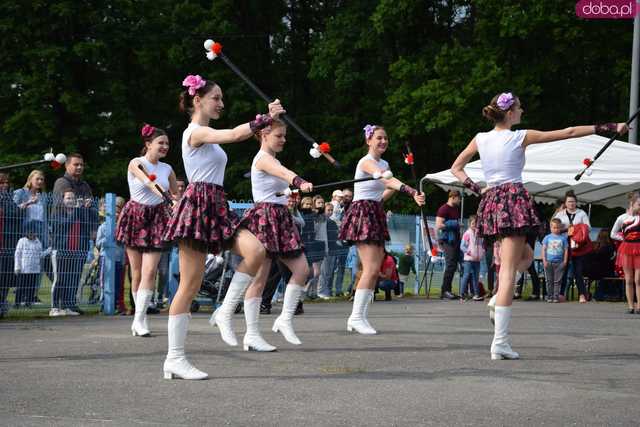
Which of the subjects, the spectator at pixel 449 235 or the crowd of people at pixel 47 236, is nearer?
the crowd of people at pixel 47 236

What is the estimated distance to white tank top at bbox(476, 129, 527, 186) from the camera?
8812 millimetres

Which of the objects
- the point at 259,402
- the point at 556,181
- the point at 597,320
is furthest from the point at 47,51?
the point at 259,402

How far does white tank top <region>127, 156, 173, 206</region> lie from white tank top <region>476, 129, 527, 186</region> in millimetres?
3622

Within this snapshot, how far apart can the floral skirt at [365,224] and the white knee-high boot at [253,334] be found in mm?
1960

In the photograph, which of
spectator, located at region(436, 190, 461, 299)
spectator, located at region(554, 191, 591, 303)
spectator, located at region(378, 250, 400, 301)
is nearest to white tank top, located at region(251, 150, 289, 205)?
spectator, located at region(378, 250, 400, 301)

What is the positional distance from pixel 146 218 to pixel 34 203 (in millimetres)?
3120

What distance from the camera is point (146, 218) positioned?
37.2ft

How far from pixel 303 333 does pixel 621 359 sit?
353cm

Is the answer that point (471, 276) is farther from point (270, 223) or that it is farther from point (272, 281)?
point (270, 223)

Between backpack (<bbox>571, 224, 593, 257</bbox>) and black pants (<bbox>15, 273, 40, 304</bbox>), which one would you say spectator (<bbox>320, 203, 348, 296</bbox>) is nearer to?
backpack (<bbox>571, 224, 593, 257</bbox>)

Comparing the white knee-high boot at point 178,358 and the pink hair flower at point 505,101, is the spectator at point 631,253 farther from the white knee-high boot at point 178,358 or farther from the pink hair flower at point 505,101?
the white knee-high boot at point 178,358

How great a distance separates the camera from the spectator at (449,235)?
20.5 meters

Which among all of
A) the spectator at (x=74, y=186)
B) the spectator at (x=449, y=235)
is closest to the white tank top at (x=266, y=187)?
the spectator at (x=74, y=186)

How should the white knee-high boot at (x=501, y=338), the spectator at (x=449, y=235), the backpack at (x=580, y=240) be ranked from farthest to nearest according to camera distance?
the spectator at (x=449, y=235) < the backpack at (x=580, y=240) < the white knee-high boot at (x=501, y=338)
